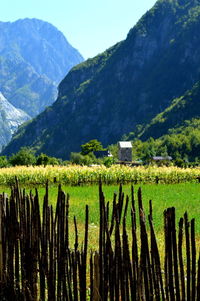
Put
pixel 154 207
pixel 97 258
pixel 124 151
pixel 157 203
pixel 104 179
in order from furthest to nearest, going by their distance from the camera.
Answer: pixel 124 151 < pixel 104 179 < pixel 157 203 < pixel 154 207 < pixel 97 258

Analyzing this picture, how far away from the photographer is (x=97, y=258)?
4988mm

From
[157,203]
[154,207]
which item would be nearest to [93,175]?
[157,203]

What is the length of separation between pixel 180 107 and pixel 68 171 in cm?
14606

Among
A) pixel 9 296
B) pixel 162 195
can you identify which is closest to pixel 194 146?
pixel 162 195

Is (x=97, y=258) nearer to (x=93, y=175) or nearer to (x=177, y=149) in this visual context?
(x=93, y=175)

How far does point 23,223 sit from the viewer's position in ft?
20.8

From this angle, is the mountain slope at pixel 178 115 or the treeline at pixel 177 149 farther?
the mountain slope at pixel 178 115

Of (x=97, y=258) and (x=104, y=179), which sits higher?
(x=104, y=179)

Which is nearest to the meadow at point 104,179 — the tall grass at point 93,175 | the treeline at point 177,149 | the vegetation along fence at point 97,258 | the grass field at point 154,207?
the tall grass at point 93,175

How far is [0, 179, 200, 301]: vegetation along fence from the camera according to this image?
4642 mm

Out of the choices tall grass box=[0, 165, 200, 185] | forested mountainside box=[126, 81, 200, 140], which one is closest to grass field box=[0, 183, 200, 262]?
tall grass box=[0, 165, 200, 185]

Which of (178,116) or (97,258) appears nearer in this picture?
(97,258)

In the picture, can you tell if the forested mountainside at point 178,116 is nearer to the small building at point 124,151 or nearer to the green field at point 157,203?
the small building at point 124,151

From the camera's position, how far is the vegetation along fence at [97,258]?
15.2 ft
